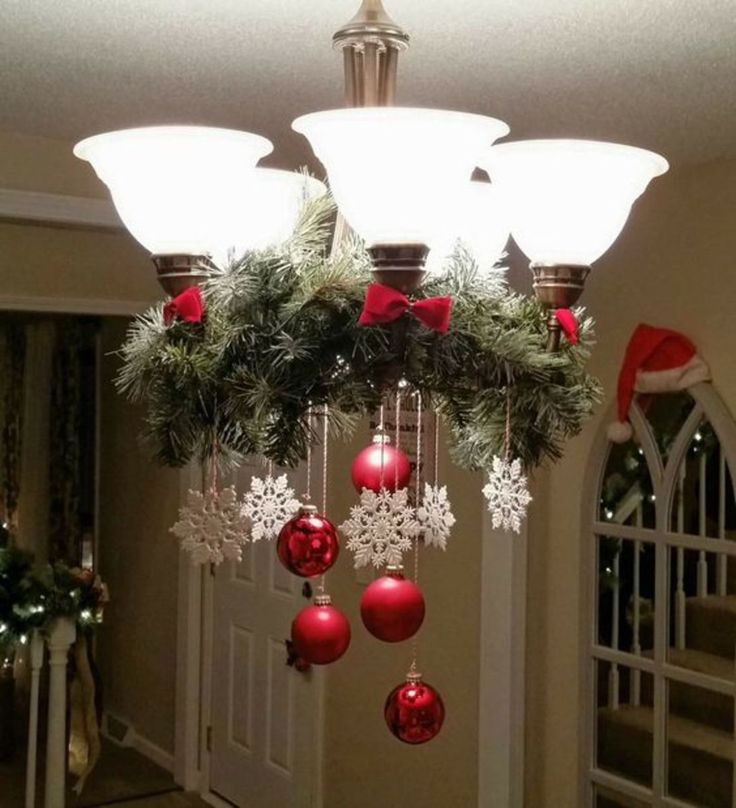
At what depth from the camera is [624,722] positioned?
2.96 metres

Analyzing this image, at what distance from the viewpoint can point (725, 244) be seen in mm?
2646

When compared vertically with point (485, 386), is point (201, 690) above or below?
below

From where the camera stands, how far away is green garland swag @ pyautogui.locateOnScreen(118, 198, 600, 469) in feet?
3.98

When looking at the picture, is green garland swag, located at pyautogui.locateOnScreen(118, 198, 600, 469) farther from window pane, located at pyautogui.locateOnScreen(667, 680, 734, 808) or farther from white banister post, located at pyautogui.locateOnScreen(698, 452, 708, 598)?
window pane, located at pyautogui.locateOnScreen(667, 680, 734, 808)

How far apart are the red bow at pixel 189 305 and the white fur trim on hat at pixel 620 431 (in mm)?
1851

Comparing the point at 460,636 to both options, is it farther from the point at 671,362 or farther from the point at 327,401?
the point at 327,401

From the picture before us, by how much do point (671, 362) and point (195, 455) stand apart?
1.70 meters

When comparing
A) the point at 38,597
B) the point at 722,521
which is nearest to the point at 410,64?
the point at 722,521

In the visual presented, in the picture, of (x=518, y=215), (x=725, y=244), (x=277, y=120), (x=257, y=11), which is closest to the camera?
(x=518, y=215)

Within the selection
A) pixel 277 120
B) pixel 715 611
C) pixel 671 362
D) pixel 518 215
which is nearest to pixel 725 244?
pixel 671 362

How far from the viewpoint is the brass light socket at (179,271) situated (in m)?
1.25

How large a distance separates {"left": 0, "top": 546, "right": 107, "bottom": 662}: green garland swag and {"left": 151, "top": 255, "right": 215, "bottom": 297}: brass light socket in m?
2.64

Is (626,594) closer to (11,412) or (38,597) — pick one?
(38,597)

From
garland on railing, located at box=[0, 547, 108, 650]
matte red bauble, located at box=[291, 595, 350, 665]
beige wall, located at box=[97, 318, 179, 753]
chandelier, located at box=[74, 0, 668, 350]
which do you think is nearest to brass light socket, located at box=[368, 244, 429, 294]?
chandelier, located at box=[74, 0, 668, 350]
